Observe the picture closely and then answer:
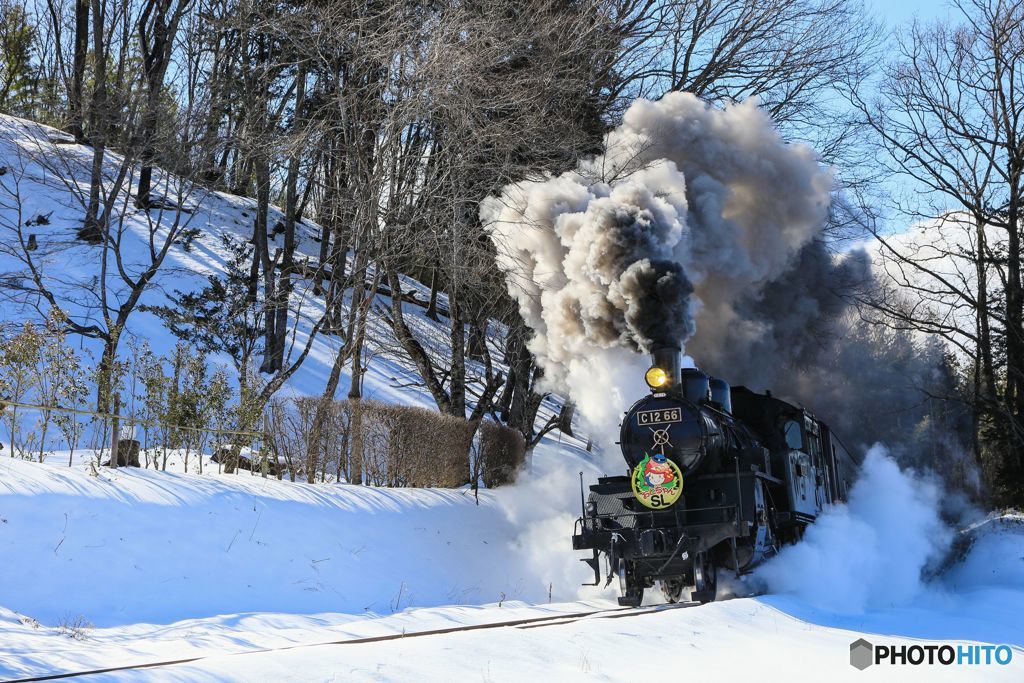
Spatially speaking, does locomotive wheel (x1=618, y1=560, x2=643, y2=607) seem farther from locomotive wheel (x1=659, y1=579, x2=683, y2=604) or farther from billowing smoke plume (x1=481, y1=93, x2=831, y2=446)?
billowing smoke plume (x1=481, y1=93, x2=831, y2=446)

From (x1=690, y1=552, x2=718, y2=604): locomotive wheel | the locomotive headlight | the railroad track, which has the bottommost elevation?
the railroad track

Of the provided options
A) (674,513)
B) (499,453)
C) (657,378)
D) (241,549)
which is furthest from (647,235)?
(241,549)

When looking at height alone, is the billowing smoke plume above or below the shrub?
above

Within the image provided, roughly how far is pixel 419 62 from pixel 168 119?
506cm

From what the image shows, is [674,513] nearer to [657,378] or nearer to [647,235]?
[657,378]

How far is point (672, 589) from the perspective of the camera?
12.1m

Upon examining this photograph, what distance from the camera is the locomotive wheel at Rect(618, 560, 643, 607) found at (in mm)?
11547

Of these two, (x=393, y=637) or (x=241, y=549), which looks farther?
(x=241, y=549)

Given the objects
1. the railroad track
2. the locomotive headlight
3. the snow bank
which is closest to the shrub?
the snow bank

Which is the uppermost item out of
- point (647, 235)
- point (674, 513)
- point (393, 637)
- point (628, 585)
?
point (647, 235)

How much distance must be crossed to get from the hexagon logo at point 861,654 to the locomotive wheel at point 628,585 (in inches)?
145

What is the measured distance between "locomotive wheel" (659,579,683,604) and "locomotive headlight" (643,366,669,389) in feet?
8.09

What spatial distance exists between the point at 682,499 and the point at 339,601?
4.18 meters

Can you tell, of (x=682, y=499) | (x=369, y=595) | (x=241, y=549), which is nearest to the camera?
(x=241, y=549)
